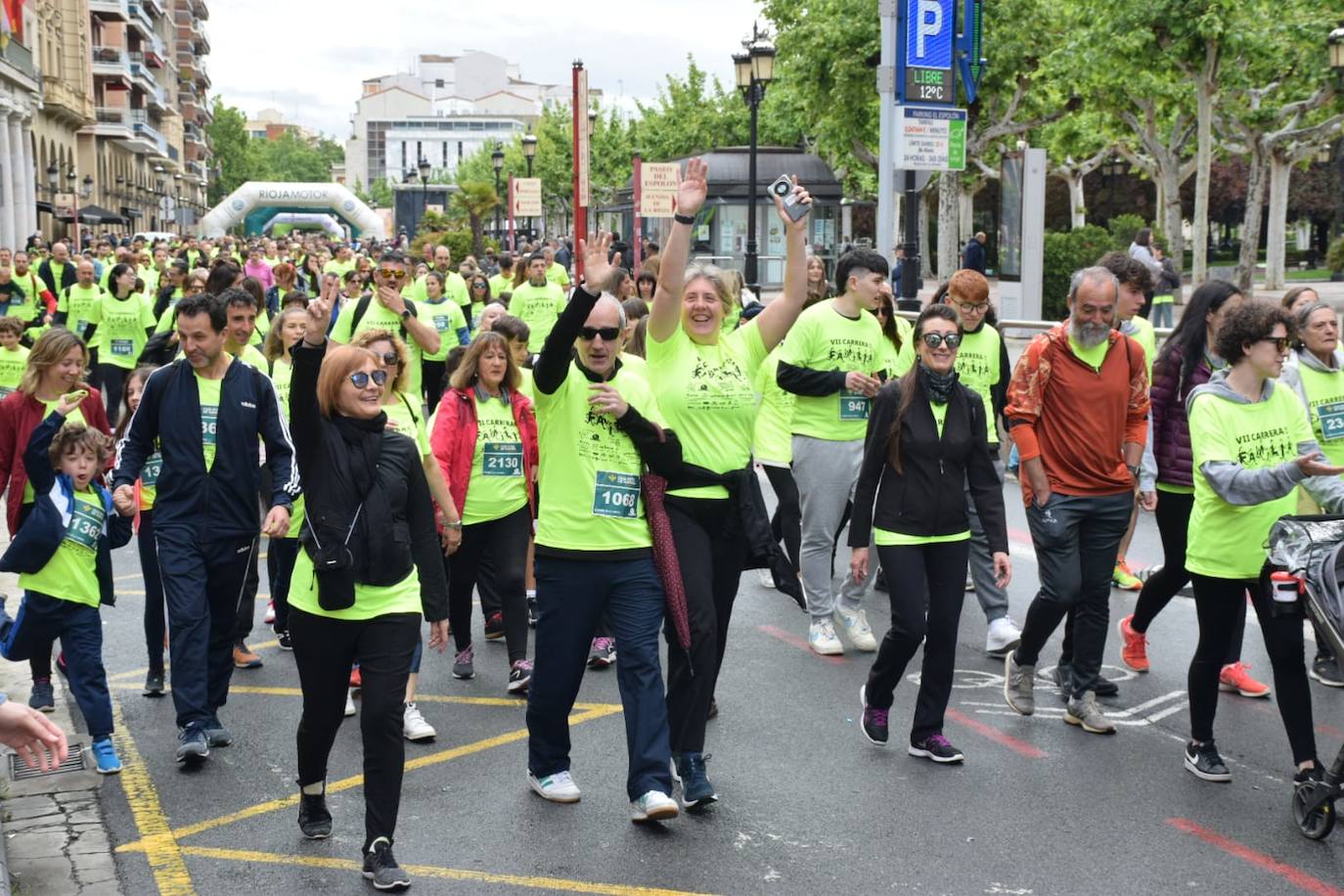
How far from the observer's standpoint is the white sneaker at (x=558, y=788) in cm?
570

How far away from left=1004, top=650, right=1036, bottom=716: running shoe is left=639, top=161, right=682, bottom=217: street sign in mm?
18834

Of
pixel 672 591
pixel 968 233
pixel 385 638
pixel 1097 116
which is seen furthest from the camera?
pixel 968 233

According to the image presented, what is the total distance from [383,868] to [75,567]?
2291 mm

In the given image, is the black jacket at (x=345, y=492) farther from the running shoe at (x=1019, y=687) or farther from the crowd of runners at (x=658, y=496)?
the running shoe at (x=1019, y=687)

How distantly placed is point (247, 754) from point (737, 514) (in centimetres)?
239

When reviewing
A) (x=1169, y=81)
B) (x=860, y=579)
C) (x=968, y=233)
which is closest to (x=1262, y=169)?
(x=1169, y=81)

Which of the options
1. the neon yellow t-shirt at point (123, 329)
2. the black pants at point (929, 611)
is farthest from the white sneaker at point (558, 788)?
the neon yellow t-shirt at point (123, 329)

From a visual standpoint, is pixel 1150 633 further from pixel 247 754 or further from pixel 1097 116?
pixel 1097 116

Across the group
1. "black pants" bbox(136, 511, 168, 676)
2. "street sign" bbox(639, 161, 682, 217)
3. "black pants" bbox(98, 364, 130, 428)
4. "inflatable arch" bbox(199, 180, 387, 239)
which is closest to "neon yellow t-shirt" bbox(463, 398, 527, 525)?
"black pants" bbox(136, 511, 168, 676)

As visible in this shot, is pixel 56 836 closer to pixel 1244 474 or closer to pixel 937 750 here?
pixel 937 750

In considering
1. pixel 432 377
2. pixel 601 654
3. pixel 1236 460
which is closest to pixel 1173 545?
pixel 1236 460

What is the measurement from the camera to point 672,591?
5.37 m

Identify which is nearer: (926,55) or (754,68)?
(926,55)

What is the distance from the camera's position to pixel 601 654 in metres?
7.70
